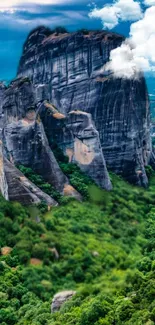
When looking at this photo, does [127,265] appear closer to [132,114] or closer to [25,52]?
[132,114]

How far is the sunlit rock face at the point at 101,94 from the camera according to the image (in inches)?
1670

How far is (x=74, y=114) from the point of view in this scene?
38656 mm

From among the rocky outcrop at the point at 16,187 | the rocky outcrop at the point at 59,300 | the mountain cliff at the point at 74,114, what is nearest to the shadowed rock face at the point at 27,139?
the mountain cliff at the point at 74,114

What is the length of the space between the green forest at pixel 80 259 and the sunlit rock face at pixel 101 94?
14.2 ft

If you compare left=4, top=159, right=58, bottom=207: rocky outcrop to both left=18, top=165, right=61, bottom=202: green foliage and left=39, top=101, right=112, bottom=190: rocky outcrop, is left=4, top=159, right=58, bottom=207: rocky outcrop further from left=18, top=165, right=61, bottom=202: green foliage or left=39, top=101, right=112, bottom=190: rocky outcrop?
left=39, top=101, right=112, bottom=190: rocky outcrop

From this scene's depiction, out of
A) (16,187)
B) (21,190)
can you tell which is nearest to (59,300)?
(21,190)

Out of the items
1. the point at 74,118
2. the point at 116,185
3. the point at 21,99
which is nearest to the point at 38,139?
the point at 21,99

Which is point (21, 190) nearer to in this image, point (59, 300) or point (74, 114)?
point (59, 300)

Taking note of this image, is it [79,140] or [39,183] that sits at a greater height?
[79,140]

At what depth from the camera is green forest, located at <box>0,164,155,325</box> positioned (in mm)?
20812

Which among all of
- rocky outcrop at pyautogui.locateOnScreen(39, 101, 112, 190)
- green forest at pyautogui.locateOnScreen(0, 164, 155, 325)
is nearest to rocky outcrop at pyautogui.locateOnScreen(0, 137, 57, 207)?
green forest at pyautogui.locateOnScreen(0, 164, 155, 325)

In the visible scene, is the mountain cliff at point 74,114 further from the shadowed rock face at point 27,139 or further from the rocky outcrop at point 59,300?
the rocky outcrop at point 59,300

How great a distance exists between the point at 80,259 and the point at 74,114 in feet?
41.3

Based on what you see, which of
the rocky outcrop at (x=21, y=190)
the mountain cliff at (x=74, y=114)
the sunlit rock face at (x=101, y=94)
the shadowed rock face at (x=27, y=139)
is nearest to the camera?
the rocky outcrop at (x=21, y=190)
